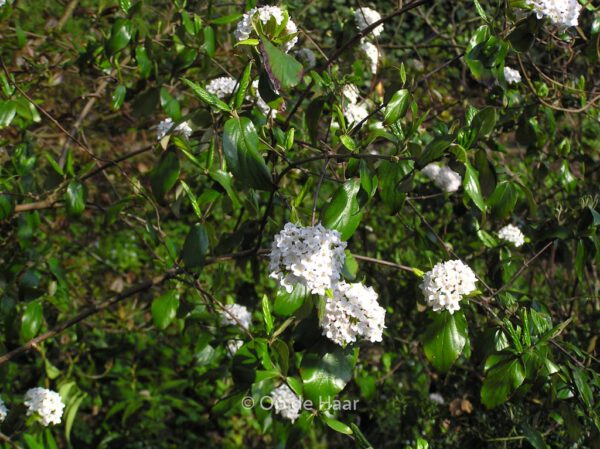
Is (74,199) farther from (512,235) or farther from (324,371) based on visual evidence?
(512,235)

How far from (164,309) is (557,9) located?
1.33 m

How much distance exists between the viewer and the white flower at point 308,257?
1.35 metres

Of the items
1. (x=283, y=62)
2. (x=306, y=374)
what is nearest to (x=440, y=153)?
(x=283, y=62)

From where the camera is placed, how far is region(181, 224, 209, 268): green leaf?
1.74 meters

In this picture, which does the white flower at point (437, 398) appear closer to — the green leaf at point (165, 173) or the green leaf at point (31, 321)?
the green leaf at point (31, 321)

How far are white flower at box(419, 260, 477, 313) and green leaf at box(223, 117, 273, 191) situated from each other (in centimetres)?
46

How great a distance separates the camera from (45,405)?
6.91 ft

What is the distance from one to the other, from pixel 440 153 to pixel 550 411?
1331 mm

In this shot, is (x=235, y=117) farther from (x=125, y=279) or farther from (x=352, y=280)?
(x=125, y=279)

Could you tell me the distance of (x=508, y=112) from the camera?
2.33 m

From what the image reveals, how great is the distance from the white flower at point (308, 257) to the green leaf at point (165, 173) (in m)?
0.41

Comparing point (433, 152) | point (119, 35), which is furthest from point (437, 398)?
point (119, 35)

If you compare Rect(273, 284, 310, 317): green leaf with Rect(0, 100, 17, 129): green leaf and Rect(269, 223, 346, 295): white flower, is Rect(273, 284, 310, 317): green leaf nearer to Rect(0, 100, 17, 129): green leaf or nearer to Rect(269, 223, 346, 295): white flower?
Rect(269, 223, 346, 295): white flower

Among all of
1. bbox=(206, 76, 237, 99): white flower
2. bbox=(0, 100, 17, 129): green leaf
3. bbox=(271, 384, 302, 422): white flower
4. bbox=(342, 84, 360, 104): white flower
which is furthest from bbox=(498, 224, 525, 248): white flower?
bbox=(0, 100, 17, 129): green leaf
